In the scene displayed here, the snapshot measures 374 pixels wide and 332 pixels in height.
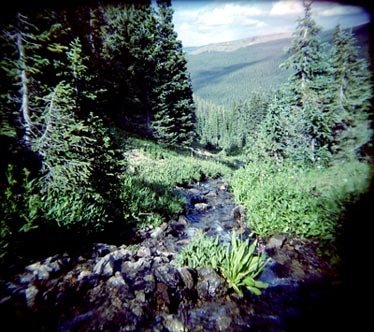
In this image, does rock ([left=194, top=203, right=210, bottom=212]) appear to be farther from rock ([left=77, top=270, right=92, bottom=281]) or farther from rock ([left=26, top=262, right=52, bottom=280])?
rock ([left=26, top=262, right=52, bottom=280])

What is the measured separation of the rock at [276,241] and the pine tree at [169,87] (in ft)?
65.7

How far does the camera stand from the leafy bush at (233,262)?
4273mm

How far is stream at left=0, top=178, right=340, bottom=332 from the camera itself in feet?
9.88

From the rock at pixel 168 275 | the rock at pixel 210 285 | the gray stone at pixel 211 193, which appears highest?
the rock at pixel 168 275

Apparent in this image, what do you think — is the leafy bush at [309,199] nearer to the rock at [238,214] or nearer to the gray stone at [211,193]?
the rock at [238,214]

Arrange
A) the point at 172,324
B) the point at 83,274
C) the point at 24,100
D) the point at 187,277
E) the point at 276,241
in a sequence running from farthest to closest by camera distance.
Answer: the point at 276,241, the point at 24,100, the point at 187,277, the point at 83,274, the point at 172,324

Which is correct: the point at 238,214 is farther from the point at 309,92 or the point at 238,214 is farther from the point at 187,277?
the point at 187,277

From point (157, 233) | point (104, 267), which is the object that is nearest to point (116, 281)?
point (104, 267)

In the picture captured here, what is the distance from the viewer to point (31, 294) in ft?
10.0

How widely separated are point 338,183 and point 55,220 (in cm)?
613

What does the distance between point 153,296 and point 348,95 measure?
19.6ft

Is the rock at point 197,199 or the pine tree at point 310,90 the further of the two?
the rock at point 197,199

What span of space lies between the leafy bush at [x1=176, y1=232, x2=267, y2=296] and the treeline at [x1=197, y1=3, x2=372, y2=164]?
3.28 m

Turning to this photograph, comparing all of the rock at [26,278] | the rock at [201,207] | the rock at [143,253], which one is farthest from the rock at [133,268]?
the rock at [201,207]
